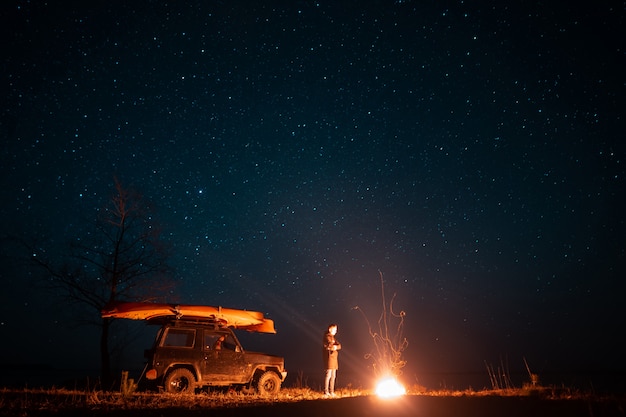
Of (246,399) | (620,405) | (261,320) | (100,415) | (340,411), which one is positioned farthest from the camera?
(261,320)

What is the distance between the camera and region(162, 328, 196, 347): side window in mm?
12760

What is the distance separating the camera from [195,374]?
12805 mm

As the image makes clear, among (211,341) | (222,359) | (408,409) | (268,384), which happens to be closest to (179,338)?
(211,341)

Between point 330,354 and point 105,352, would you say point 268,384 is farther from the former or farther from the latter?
point 105,352

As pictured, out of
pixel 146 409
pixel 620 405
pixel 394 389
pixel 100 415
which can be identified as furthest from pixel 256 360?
pixel 620 405

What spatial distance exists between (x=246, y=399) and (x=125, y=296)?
9475mm

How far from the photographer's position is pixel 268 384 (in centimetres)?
1371

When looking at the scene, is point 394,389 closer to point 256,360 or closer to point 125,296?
point 256,360

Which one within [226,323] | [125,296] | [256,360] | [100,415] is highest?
[125,296]

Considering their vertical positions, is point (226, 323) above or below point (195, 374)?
above

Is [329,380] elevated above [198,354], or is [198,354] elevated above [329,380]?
[198,354]

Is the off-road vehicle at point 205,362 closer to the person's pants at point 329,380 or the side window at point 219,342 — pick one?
the side window at point 219,342

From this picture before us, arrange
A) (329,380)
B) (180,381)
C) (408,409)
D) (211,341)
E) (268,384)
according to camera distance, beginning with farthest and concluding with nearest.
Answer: (268,384)
(211,341)
(329,380)
(180,381)
(408,409)

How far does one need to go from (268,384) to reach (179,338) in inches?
113
